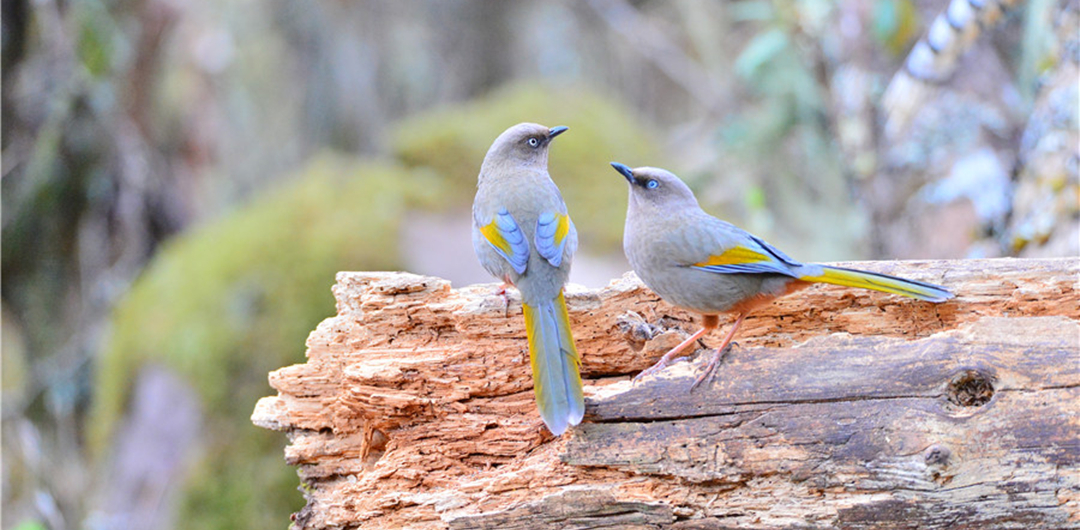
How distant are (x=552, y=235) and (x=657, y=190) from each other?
1.54 feet

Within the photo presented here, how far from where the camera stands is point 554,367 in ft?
9.83

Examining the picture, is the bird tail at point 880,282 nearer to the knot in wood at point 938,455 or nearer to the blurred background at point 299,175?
the knot in wood at point 938,455

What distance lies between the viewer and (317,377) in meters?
3.67

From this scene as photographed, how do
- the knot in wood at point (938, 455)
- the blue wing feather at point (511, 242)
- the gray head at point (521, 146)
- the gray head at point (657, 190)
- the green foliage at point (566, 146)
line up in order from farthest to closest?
the green foliage at point (566, 146), the gray head at point (521, 146), the gray head at point (657, 190), the blue wing feather at point (511, 242), the knot in wood at point (938, 455)

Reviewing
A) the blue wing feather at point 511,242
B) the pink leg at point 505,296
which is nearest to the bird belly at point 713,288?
the blue wing feather at point 511,242

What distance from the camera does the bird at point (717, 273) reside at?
298 centimetres

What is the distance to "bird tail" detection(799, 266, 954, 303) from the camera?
2.92 meters

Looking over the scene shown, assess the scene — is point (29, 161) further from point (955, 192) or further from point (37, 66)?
point (955, 192)

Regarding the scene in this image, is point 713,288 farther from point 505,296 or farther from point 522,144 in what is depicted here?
point 522,144

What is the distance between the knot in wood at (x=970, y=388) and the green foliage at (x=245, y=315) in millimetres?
4236

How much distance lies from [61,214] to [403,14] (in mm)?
4652

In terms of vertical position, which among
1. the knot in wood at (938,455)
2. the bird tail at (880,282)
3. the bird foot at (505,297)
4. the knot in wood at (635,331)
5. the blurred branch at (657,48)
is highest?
the blurred branch at (657,48)

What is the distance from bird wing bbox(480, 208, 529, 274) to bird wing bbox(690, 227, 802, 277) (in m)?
0.67

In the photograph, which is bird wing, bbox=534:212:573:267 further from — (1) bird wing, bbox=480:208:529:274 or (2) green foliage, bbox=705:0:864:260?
(2) green foliage, bbox=705:0:864:260
